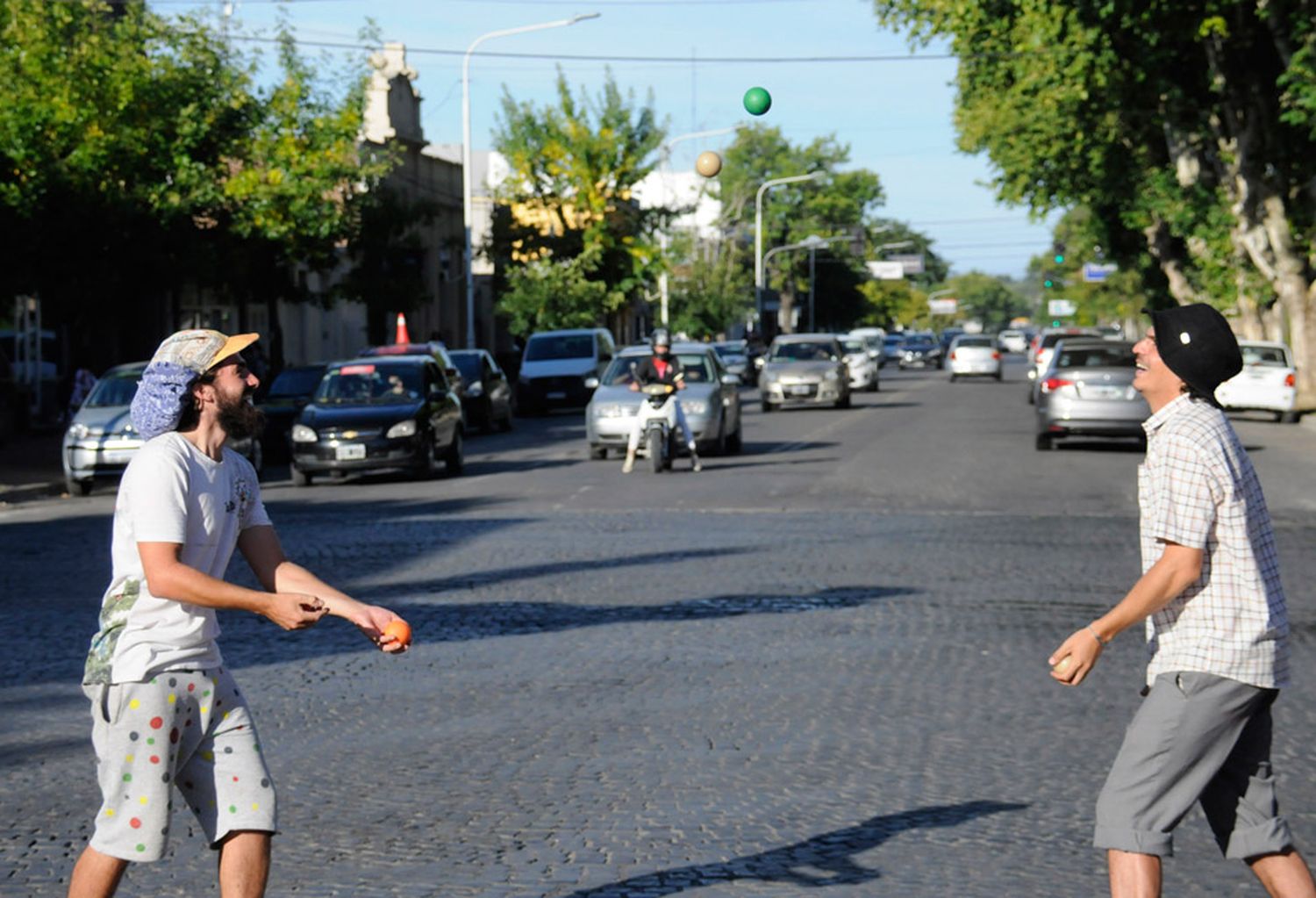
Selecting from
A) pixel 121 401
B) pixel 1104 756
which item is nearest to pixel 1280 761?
pixel 1104 756

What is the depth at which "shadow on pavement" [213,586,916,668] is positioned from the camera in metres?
11.2

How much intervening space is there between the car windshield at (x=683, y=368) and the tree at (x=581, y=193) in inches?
1337

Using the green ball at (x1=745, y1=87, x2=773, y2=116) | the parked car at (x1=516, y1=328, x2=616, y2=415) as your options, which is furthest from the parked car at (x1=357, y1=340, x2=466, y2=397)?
the green ball at (x1=745, y1=87, x2=773, y2=116)

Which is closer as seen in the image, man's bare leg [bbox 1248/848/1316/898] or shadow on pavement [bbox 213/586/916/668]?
man's bare leg [bbox 1248/848/1316/898]

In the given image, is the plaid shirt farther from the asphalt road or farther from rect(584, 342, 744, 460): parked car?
rect(584, 342, 744, 460): parked car

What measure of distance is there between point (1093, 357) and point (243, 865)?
25445 millimetres

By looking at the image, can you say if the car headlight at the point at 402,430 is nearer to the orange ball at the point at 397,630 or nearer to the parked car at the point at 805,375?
the parked car at the point at 805,375

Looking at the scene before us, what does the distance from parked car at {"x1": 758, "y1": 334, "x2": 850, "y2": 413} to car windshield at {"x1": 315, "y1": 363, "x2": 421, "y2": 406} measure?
57.3ft

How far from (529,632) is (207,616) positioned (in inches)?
257

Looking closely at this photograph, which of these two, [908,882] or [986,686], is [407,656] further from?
[908,882]

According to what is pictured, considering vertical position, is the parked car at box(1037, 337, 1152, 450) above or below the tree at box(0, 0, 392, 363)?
below

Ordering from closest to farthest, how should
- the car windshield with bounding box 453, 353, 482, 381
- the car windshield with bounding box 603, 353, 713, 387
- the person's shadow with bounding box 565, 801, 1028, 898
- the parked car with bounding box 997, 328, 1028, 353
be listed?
the person's shadow with bounding box 565, 801, 1028, 898
the car windshield with bounding box 603, 353, 713, 387
the car windshield with bounding box 453, 353, 482, 381
the parked car with bounding box 997, 328, 1028, 353

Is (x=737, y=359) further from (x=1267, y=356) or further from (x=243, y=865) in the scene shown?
(x=243, y=865)

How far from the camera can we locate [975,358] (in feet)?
228
